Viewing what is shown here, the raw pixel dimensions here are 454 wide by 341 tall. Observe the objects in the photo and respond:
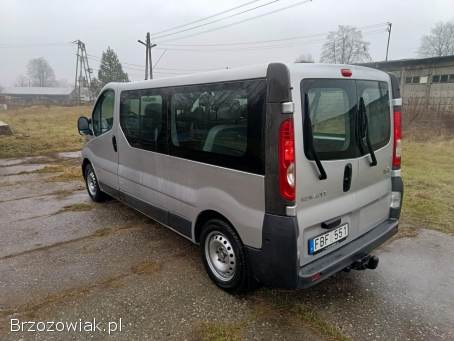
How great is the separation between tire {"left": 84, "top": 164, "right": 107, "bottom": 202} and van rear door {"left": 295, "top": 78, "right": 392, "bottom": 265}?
3.98 m

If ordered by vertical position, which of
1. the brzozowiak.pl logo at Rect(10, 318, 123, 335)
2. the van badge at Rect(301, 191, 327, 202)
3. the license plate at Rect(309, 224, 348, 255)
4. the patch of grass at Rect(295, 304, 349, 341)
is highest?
the van badge at Rect(301, 191, 327, 202)

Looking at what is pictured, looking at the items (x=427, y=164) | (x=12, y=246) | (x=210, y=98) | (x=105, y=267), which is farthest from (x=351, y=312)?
(x=427, y=164)

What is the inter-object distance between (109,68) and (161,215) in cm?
6059

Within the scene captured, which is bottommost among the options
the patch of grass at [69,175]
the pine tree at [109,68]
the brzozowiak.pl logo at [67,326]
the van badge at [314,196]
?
the brzozowiak.pl logo at [67,326]

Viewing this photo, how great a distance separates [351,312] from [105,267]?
242 cm

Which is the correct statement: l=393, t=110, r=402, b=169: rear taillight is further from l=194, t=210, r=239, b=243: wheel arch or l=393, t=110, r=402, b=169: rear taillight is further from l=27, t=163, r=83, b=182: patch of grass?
l=27, t=163, r=83, b=182: patch of grass

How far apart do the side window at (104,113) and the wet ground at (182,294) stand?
1.47m

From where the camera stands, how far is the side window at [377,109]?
8.82 feet

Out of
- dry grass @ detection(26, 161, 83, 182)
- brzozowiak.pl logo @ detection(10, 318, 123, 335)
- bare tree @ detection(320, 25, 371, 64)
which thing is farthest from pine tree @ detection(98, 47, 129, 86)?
brzozowiak.pl logo @ detection(10, 318, 123, 335)

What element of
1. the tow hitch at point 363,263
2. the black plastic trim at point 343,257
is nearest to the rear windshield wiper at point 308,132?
the black plastic trim at point 343,257

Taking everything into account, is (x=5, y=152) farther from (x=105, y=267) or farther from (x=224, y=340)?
(x=224, y=340)

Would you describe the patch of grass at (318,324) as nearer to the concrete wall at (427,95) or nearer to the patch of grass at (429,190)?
the patch of grass at (429,190)

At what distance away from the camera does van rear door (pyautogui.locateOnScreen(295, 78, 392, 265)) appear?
7.47ft

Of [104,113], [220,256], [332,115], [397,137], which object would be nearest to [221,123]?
[332,115]
